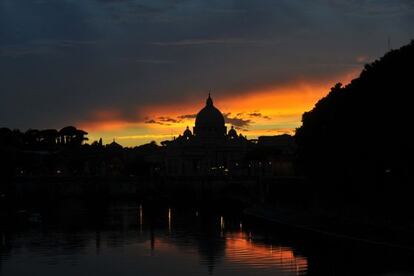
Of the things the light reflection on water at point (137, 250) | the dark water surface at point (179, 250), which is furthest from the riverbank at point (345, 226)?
the light reflection on water at point (137, 250)

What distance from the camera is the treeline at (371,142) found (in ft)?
227

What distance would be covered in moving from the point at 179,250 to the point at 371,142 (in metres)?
18.4

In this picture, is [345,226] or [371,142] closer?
[371,142]

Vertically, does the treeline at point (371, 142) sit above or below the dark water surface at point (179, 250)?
above

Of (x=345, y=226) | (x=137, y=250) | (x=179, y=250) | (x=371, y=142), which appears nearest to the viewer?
(x=137, y=250)

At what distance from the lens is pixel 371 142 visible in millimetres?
72875

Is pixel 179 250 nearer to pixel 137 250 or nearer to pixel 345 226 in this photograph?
pixel 137 250

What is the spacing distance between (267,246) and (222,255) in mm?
5916

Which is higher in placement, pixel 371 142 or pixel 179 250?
pixel 371 142

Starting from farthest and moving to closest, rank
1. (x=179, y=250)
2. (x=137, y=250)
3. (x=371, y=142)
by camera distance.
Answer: (x=371, y=142), (x=179, y=250), (x=137, y=250)

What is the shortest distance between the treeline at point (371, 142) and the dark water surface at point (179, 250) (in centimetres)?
681

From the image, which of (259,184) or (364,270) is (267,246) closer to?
(364,270)

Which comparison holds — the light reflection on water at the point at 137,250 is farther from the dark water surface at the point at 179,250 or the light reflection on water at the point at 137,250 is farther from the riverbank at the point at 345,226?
the riverbank at the point at 345,226

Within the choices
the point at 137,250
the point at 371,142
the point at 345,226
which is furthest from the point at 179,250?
the point at 371,142
